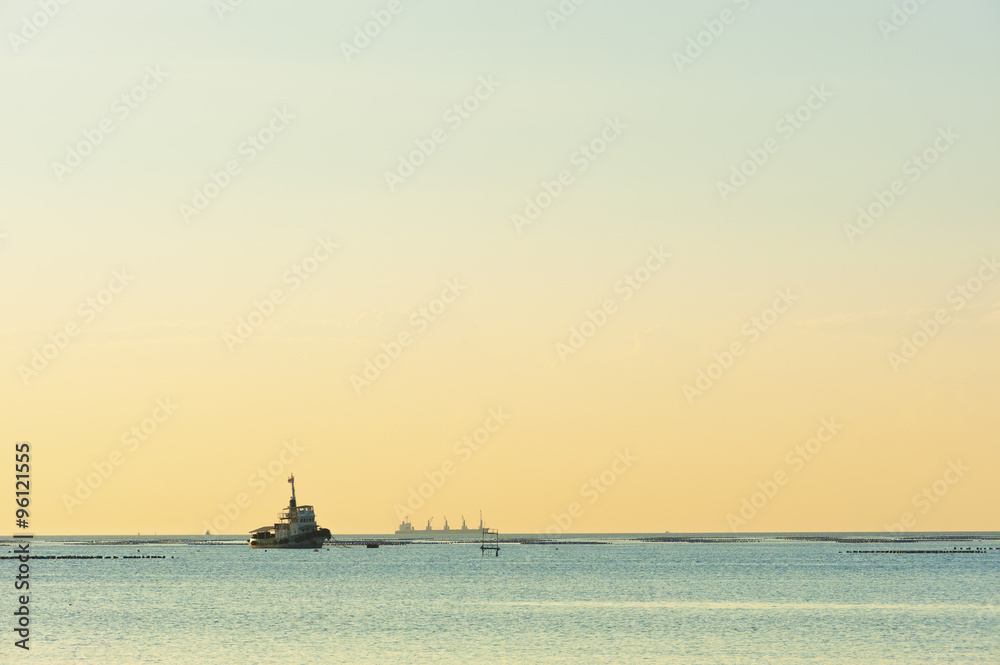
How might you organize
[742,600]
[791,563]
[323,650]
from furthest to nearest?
[791,563], [742,600], [323,650]

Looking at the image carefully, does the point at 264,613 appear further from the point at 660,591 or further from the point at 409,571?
the point at 409,571

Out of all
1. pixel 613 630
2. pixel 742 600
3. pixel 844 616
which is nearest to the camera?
pixel 613 630

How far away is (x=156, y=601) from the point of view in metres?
113

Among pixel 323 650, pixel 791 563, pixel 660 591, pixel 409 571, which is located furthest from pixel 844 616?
pixel 791 563

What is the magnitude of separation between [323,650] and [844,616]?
1630 inches

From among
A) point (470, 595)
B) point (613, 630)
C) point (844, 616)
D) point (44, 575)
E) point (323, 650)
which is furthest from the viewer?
point (44, 575)

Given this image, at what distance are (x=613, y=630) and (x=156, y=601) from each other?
49638 millimetres

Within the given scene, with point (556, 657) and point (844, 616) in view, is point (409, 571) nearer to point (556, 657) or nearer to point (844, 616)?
point (844, 616)

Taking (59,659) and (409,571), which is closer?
(59,659)

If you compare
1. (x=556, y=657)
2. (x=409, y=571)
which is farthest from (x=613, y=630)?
(x=409, y=571)

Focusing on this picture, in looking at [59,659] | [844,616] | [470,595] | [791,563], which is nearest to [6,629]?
[59,659]

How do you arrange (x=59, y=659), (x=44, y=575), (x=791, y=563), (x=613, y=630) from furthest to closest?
(x=791, y=563), (x=44, y=575), (x=613, y=630), (x=59, y=659)

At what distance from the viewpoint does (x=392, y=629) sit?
8488cm

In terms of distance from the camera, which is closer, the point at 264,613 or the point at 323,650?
the point at 323,650
